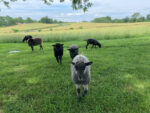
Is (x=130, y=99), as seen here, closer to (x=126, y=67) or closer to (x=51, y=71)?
(x=126, y=67)

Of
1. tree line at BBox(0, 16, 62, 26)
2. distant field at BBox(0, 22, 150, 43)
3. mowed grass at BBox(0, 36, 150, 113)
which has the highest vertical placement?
tree line at BBox(0, 16, 62, 26)

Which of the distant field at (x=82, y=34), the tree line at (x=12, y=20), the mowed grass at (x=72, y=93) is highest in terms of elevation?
the tree line at (x=12, y=20)

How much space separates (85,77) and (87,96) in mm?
811

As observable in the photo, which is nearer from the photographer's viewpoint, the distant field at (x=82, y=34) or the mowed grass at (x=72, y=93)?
the mowed grass at (x=72, y=93)

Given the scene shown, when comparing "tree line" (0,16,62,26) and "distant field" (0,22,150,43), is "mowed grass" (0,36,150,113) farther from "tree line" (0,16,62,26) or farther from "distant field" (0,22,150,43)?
"tree line" (0,16,62,26)

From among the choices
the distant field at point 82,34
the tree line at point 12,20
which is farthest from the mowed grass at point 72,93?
the tree line at point 12,20

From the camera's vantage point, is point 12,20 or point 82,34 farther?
point 12,20

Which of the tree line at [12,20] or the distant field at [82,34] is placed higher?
the tree line at [12,20]

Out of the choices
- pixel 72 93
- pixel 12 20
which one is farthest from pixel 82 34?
pixel 12 20

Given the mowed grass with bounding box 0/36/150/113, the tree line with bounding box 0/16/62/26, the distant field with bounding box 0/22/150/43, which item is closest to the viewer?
the mowed grass with bounding box 0/36/150/113

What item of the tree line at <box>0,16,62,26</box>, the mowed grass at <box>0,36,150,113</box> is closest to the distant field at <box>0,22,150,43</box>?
the mowed grass at <box>0,36,150,113</box>

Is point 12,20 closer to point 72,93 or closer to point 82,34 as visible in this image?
point 82,34

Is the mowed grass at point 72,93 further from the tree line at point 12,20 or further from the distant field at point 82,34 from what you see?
the tree line at point 12,20

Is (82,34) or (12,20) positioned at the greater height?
(12,20)
